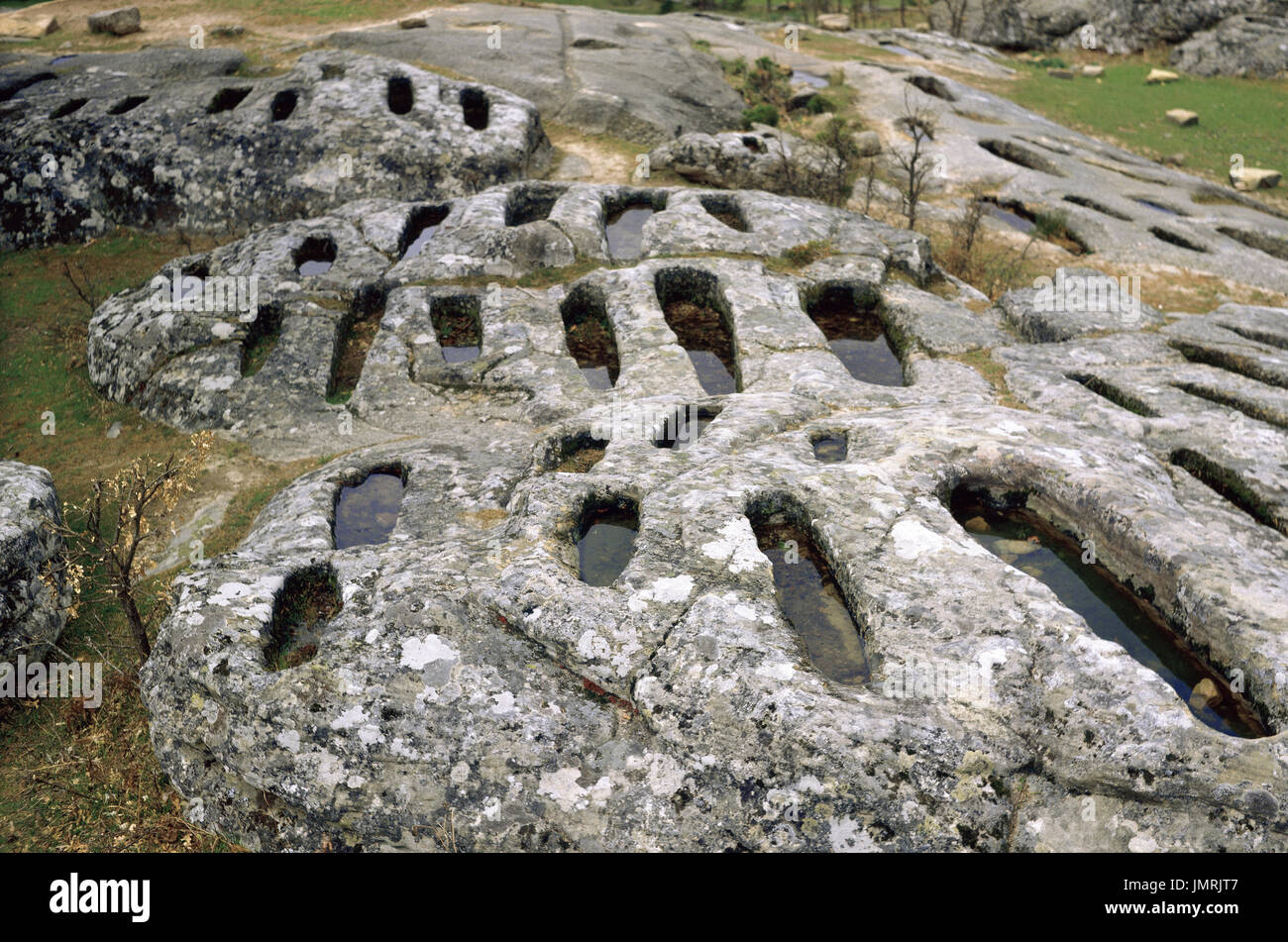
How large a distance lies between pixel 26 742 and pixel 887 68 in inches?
1402

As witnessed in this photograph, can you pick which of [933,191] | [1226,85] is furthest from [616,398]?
[1226,85]

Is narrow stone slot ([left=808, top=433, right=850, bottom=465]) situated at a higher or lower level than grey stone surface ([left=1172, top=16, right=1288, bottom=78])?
lower

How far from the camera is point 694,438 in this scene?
11211 millimetres

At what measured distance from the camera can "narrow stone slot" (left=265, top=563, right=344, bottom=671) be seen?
835cm

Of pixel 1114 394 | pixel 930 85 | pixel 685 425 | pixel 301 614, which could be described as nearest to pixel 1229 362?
pixel 1114 394

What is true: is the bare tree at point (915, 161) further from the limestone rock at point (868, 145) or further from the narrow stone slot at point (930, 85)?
the narrow stone slot at point (930, 85)

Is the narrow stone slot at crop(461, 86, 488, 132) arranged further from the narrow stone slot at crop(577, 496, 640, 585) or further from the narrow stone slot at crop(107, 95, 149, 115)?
the narrow stone slot at crop(577, 496, 640, 585)

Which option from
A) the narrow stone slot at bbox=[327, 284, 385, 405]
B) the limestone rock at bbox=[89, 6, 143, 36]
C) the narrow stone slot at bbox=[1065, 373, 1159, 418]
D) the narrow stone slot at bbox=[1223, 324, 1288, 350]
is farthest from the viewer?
the limestone rock at bbox=[89, 6, 143, 36]

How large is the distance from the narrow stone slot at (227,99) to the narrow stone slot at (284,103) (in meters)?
1.30

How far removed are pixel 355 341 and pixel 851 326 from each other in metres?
9.18

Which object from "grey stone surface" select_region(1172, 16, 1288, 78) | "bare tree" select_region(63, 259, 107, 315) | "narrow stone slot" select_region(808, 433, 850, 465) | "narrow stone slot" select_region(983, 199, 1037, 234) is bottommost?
"bare tree" select_region(63, 259, 107, 315)

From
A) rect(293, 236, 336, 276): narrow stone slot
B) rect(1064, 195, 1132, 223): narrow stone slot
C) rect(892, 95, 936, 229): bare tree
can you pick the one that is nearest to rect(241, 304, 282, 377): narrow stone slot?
rect(293, 236, 336, 276): narrow stone slot

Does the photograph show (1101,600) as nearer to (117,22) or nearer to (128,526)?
(128,526)

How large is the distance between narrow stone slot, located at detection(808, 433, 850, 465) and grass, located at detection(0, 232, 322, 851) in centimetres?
736
